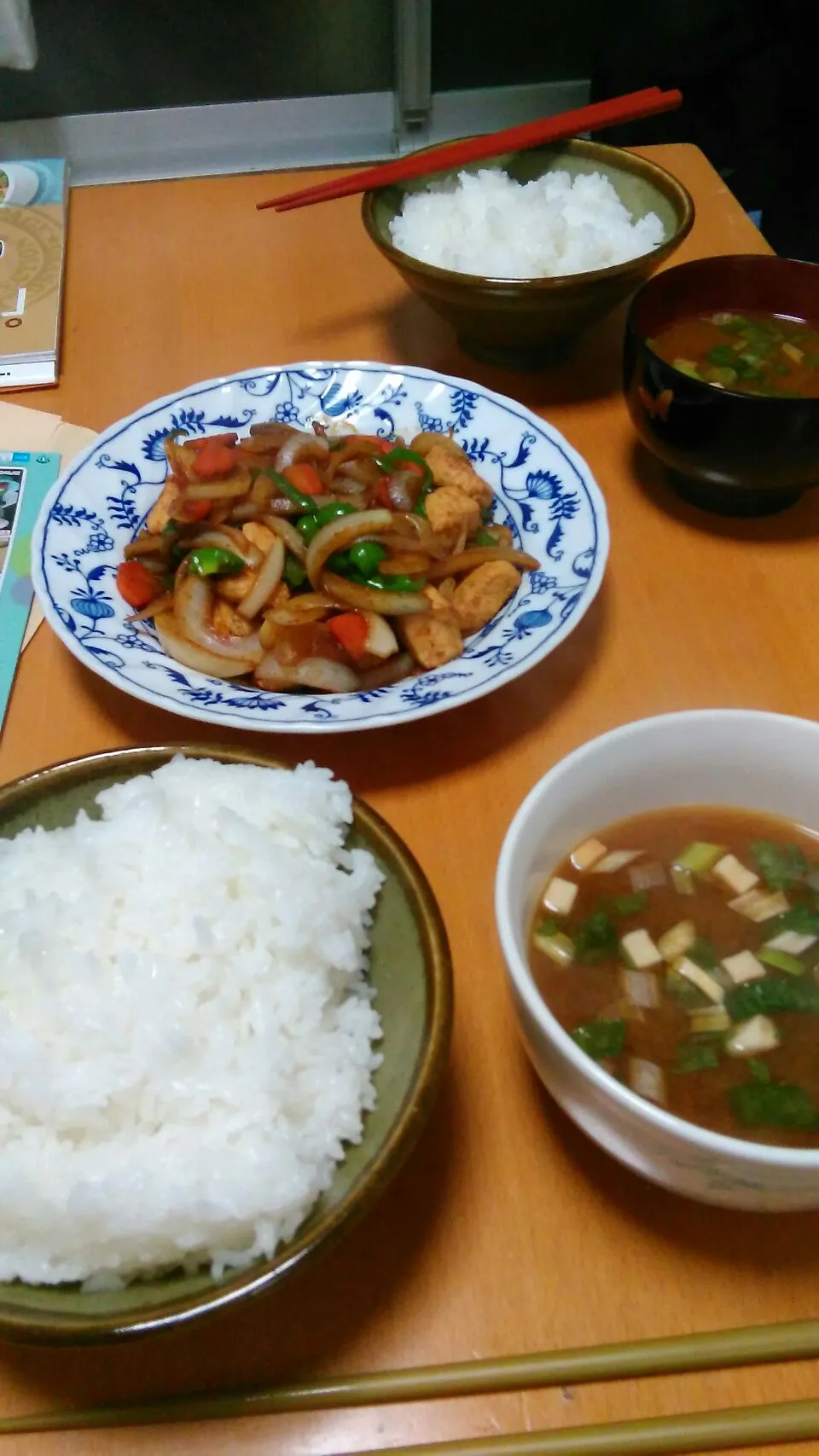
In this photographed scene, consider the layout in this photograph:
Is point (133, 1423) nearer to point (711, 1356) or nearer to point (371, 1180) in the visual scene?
point (371, 1180)

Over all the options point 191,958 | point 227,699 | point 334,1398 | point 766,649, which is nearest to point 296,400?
point 227,699

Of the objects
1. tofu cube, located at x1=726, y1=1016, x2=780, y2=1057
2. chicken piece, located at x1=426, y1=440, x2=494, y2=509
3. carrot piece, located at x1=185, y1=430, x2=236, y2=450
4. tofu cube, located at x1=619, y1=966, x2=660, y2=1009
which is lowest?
tofu cube, located at x1=726, y1=1016, x2=780, y2=1057

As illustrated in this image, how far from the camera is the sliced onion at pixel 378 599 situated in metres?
1.46

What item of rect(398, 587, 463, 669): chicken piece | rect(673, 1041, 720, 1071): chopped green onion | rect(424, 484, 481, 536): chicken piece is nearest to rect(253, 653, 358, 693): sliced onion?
rect(398, 587, 463, 669): chicken piece

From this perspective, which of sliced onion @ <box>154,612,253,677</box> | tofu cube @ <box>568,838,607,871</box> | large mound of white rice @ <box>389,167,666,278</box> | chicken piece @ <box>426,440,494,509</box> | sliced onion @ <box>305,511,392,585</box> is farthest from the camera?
large mound of white rice @ <box>389,167,666,278</box>

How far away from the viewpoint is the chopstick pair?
0.81 metres

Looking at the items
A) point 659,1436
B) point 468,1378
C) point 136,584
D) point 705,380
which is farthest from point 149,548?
point 659,1436

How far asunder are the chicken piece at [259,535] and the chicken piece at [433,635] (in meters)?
0.27

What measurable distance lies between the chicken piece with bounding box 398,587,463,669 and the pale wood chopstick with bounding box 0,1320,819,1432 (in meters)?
0.86

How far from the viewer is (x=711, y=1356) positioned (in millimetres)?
866

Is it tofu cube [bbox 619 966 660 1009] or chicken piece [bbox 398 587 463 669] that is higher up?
chicken piece [bbox 398 587 463 669]

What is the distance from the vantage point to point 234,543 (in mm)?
1581

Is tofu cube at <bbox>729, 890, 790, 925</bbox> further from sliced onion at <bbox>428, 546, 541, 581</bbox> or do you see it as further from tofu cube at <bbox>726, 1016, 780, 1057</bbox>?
sliced onion at <bbox>428, 546, 541, 581</bbox>

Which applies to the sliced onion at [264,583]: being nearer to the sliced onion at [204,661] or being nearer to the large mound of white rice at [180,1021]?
the sliced onion at [204,661]
